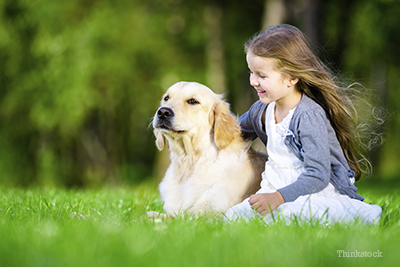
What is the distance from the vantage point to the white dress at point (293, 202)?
309 cm

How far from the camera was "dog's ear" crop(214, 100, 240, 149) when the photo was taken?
12.5 ft

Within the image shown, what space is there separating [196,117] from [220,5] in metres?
9.45

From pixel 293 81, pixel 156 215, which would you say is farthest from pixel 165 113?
pixel 293 81

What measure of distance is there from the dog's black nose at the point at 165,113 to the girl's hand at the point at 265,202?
1046mm

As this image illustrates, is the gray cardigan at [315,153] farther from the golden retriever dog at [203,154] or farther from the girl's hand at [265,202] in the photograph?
the golden retriever dog at [203,154]

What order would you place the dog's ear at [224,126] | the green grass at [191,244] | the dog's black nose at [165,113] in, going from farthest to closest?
the dog's ear at [224,126]
the dog's black nose at [165,113]
the green grass at [191,244]

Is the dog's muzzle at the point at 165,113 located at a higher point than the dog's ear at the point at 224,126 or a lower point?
higher

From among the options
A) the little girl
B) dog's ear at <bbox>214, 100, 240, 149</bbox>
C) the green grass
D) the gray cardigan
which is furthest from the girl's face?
the green grass

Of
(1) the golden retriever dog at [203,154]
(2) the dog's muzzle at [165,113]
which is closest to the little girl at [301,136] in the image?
(1) the golden retriever dog at [203,154]

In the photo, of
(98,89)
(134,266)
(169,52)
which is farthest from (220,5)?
(134,266)

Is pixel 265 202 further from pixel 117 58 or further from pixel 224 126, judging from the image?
pixel 117 58

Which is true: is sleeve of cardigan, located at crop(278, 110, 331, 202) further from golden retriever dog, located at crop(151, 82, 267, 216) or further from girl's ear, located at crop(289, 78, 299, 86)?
golden retriever dog, located at crop(151, 82, 267, 216)

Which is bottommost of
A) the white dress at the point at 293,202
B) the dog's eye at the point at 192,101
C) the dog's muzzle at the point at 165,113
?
the white dress at the point at 293,202

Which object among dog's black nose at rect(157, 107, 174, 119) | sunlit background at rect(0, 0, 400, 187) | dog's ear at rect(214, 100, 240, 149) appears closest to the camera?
dog's black nose at rect(157, 107, 174, 119)
